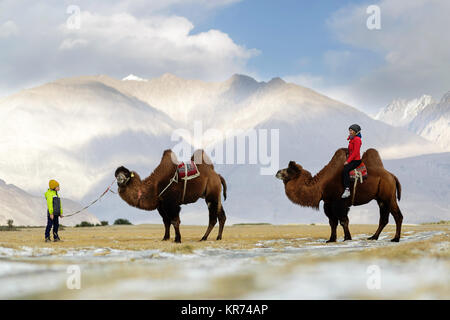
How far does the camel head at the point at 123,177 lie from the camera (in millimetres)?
14609

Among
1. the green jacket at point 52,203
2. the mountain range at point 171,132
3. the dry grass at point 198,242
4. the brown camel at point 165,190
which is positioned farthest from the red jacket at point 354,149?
the mountain range at point 171,132

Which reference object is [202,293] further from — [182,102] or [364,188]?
[182,102]

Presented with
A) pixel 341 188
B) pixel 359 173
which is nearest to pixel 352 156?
pixel 359 173

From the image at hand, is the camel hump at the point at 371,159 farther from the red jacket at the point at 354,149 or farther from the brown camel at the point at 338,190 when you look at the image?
the red jacket at the point at 354,149

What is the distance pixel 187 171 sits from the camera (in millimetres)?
15016

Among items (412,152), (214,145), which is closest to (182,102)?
(214,145)

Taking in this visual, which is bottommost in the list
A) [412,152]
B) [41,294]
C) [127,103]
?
[41,294]

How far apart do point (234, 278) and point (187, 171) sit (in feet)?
27.6

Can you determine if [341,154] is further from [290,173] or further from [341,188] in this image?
[290,173]

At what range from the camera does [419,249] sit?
890 cm

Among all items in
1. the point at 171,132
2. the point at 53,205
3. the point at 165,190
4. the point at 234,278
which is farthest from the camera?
the point at 171,132

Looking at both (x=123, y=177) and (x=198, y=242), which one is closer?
(x=198, y=242)
